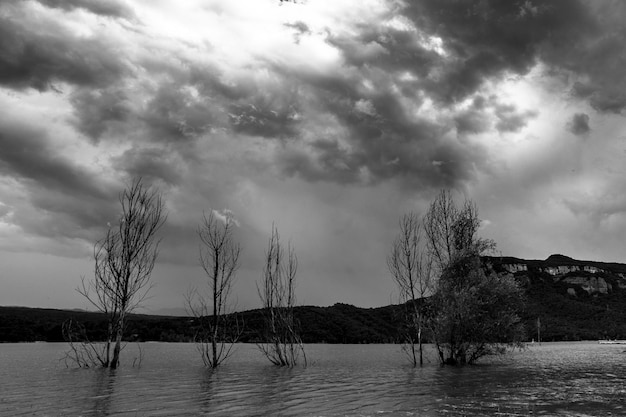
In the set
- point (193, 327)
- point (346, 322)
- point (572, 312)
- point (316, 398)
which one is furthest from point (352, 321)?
point (316, 398)

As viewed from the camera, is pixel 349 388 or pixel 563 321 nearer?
pixel 349 388

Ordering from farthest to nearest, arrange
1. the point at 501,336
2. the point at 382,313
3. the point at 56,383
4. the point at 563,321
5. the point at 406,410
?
the point at 563,321
the point at 382,313
the point at 501,336
the point at 56,383
the point at 406,410

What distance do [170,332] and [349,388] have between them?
338ft

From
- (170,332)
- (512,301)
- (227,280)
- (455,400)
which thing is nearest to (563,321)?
(170,332)

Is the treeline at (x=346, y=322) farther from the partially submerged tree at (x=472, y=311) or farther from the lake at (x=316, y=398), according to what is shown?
the lake at (x=316, y=398)

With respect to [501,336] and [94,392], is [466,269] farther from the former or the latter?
[94,392]

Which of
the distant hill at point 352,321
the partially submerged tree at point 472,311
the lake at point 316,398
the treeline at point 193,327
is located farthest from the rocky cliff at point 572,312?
the lake at point 316,398

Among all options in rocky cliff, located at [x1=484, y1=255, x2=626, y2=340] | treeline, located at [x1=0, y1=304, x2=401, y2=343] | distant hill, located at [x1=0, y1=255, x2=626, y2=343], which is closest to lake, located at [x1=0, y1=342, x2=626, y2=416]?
distant hill, located at [x1=0, y1=255, x2=626, y2=343]

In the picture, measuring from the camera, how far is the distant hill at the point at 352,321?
377ft

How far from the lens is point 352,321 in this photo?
140 meters

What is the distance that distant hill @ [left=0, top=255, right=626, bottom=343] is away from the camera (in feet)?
377

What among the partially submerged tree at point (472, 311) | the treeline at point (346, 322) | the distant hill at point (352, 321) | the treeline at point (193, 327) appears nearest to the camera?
the partially submerged tree at point (472, 311)

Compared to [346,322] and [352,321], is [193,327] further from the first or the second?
[352,321]

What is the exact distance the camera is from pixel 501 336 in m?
37.8
